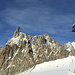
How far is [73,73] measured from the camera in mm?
8945

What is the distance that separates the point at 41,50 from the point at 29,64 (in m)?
10.4

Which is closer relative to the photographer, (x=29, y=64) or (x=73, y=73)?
(x=73, y=73)

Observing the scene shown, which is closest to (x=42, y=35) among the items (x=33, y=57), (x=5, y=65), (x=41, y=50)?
(x=41, y=50)

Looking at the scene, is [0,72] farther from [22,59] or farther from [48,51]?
[48,51]

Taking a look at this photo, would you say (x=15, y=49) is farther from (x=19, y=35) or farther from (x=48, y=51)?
(x=48, y=51)

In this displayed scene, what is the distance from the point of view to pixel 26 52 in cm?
5656

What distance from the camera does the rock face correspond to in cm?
5384

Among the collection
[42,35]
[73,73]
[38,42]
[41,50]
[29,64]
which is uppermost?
[42,35]

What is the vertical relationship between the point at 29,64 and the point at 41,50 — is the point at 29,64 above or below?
below

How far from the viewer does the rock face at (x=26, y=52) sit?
53841 mm

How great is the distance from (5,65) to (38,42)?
20516 mm

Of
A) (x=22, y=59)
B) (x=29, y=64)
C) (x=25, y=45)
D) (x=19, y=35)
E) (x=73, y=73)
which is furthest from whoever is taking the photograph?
(x=19, y=35)

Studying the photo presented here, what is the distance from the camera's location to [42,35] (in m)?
68.0

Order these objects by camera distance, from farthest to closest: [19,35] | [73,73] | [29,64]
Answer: [19,35], [29,64], [73,73]
